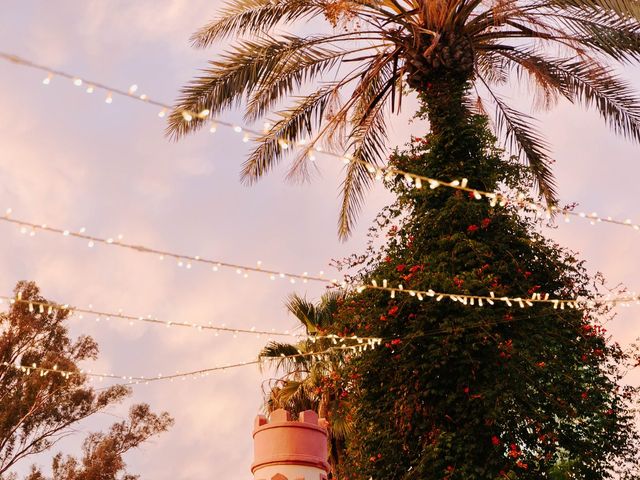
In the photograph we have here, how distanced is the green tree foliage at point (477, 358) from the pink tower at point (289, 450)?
1.80 feet

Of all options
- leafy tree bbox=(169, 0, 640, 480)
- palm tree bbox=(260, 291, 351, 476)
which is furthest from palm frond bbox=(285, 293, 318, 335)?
leafy tree bbox=(169, 0, 640, 480)

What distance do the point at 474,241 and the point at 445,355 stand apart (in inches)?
59.1

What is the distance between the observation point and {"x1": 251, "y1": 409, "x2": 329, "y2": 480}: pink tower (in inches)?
367

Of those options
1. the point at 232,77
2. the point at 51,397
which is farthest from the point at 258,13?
the point at 51,397

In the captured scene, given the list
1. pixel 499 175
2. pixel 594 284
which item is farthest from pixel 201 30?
pixel 594 284

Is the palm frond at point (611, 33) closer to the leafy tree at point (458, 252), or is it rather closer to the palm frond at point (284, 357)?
the leafy tree at point (458, 252)

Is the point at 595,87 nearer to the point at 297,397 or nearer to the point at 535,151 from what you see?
the point at 535,151

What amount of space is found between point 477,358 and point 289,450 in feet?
8.35

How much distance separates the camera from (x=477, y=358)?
354 inches

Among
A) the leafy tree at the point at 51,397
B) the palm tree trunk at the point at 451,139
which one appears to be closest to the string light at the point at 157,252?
the palm tree trunk at the point at 451,139

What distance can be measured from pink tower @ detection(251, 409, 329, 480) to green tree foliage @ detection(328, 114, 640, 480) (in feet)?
1.80

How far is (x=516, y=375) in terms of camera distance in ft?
29.3

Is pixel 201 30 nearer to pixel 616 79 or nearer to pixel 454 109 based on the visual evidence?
pixel 454 109

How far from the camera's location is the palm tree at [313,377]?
13094 mm
